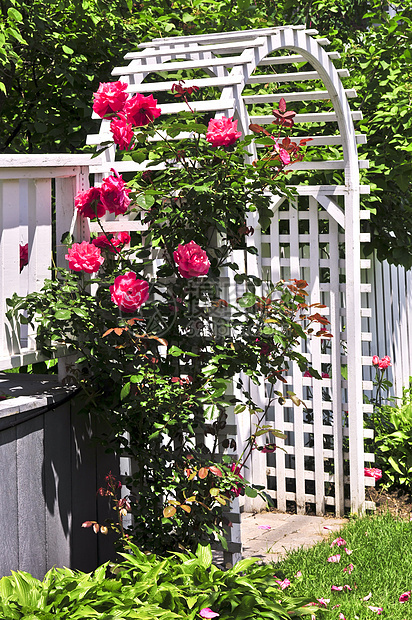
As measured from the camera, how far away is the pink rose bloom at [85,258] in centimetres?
269

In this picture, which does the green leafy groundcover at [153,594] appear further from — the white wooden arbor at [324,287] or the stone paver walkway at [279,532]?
the white wooden arbor at [324,287]

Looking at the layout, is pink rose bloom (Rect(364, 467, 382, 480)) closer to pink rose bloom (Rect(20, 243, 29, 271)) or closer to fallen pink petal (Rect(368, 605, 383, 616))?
fallen pink petal (Rect(368, 605, 383, 616))

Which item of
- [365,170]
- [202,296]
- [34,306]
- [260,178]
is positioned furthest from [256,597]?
[365,170]

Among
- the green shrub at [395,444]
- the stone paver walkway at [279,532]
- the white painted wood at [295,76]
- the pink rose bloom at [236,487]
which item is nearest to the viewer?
the pink rose bloom at [236,487]

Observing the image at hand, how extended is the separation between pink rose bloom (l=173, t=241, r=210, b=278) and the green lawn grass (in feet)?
4.62

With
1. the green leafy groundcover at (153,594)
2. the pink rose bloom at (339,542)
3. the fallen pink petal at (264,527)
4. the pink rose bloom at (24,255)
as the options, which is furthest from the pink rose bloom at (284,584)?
the pink rose bloom at (24,255)

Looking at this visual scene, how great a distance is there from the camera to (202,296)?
112 inches

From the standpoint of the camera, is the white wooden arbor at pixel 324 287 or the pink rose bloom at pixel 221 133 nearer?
the pink rose bloom at pixel 221 133

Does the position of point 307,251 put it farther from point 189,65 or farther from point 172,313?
point 172,313

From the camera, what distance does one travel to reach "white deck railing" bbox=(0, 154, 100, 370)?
2.71 m

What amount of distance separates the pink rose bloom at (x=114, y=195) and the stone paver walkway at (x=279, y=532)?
202cm

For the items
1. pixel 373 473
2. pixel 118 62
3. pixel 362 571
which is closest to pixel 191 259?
pixel 362 571

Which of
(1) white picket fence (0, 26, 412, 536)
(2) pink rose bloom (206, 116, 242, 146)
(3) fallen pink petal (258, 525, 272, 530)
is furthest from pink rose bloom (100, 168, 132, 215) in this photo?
(3) fallen pink petal (258, 525, 272, 530)

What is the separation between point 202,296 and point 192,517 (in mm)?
863
